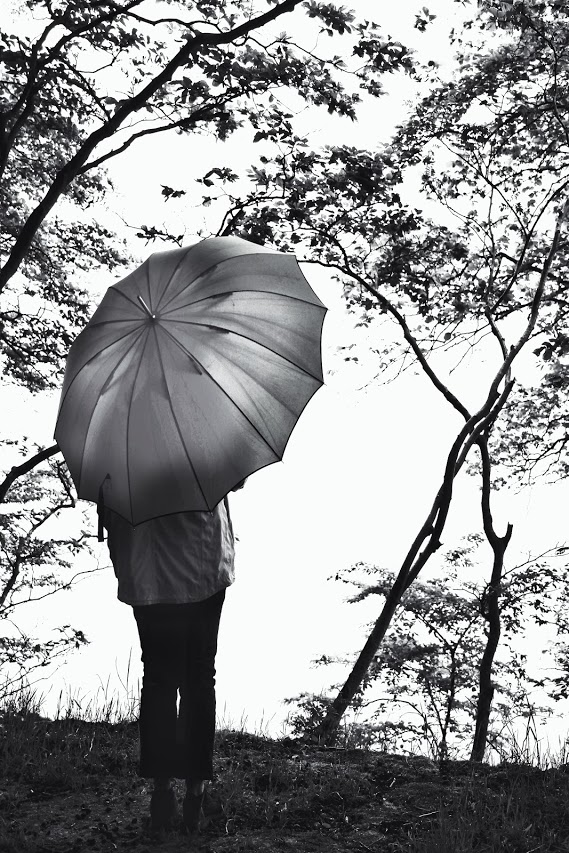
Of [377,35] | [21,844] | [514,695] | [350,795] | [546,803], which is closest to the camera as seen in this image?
[21,844]

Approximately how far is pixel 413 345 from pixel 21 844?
967 centimetres

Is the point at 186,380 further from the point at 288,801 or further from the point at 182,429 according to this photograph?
the point at 288,801

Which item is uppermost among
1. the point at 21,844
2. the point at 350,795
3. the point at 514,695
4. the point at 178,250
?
the point at 178,250

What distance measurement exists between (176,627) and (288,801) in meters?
1.28

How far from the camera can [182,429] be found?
9.60 feet

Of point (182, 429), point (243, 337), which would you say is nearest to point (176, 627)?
point (182, 429)

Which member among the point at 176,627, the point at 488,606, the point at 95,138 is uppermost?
the point at 95,138

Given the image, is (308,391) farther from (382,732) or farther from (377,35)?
(382,732)

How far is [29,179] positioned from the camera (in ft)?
38.3

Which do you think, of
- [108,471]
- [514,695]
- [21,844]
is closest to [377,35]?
[108,471]

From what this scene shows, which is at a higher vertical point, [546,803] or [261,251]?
[261,251]

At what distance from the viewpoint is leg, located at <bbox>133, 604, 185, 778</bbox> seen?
3.06 metres

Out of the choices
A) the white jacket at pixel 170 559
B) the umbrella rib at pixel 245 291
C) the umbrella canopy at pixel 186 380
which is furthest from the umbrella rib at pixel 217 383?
the white jacket at pixel 170 559

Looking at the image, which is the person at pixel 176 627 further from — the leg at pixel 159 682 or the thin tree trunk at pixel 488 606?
the thin tree trunk at pixel 488 606
